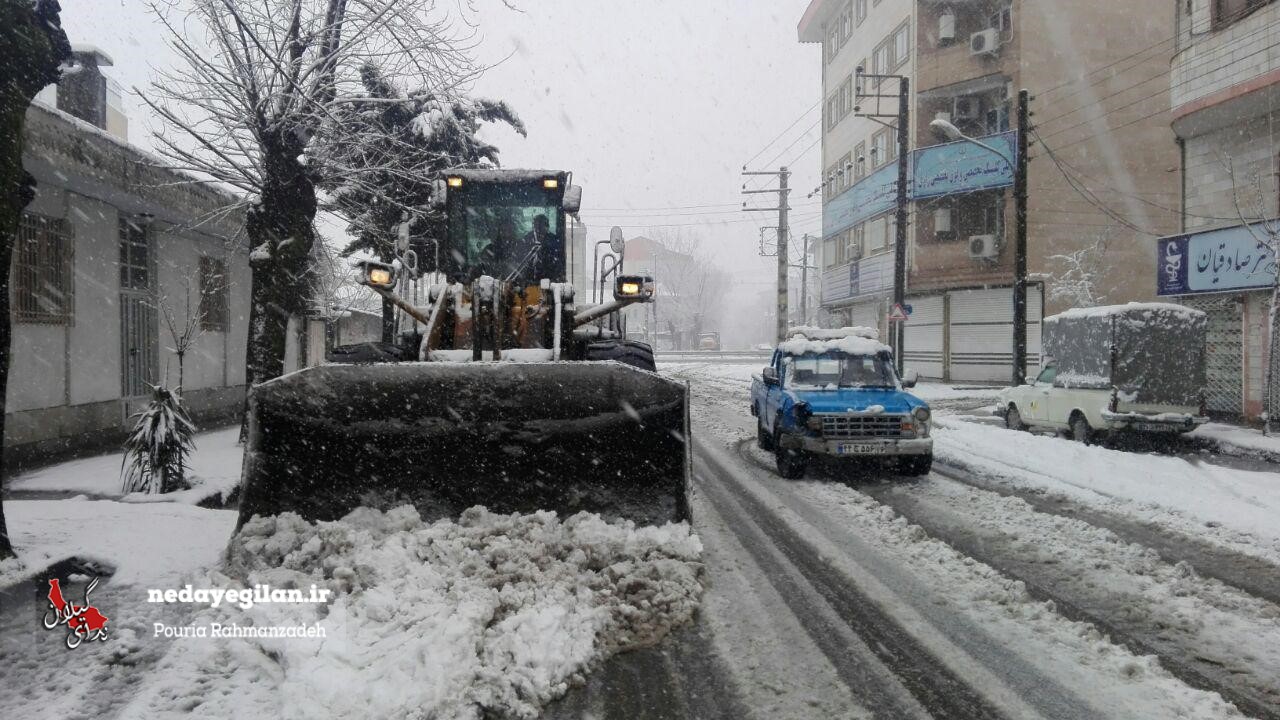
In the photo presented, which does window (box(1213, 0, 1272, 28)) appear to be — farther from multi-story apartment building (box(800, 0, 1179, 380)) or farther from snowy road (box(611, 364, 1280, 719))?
snowy road (box(611, 364, 1280, 719))

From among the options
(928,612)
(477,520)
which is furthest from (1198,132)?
(477,520)

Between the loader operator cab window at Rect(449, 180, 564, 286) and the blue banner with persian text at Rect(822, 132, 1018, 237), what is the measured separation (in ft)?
71.4

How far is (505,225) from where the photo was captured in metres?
8.09

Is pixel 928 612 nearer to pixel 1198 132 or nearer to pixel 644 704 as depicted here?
pixel 644 704

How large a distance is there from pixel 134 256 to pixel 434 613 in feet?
39.3

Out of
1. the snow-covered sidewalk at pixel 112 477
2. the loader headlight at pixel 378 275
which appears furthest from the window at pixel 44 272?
the loader headlight at pixel 378 275

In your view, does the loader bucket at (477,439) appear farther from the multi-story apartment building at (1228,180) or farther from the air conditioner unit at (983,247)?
the air conditioner unit at (983,247)

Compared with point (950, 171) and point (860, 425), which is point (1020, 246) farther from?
point (950, 171)

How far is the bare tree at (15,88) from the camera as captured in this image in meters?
4.68

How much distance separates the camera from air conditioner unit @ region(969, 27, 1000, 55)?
28375 millimetres

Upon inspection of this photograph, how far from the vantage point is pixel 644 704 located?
3.47 metres

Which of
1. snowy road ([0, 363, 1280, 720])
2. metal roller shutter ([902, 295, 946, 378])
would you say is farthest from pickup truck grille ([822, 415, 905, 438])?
metal roller shutter ([902, 295, 946, 378])

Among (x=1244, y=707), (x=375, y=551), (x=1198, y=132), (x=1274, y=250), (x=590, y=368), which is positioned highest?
(x=1198, y=132)

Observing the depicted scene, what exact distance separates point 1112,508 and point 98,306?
13.7m
